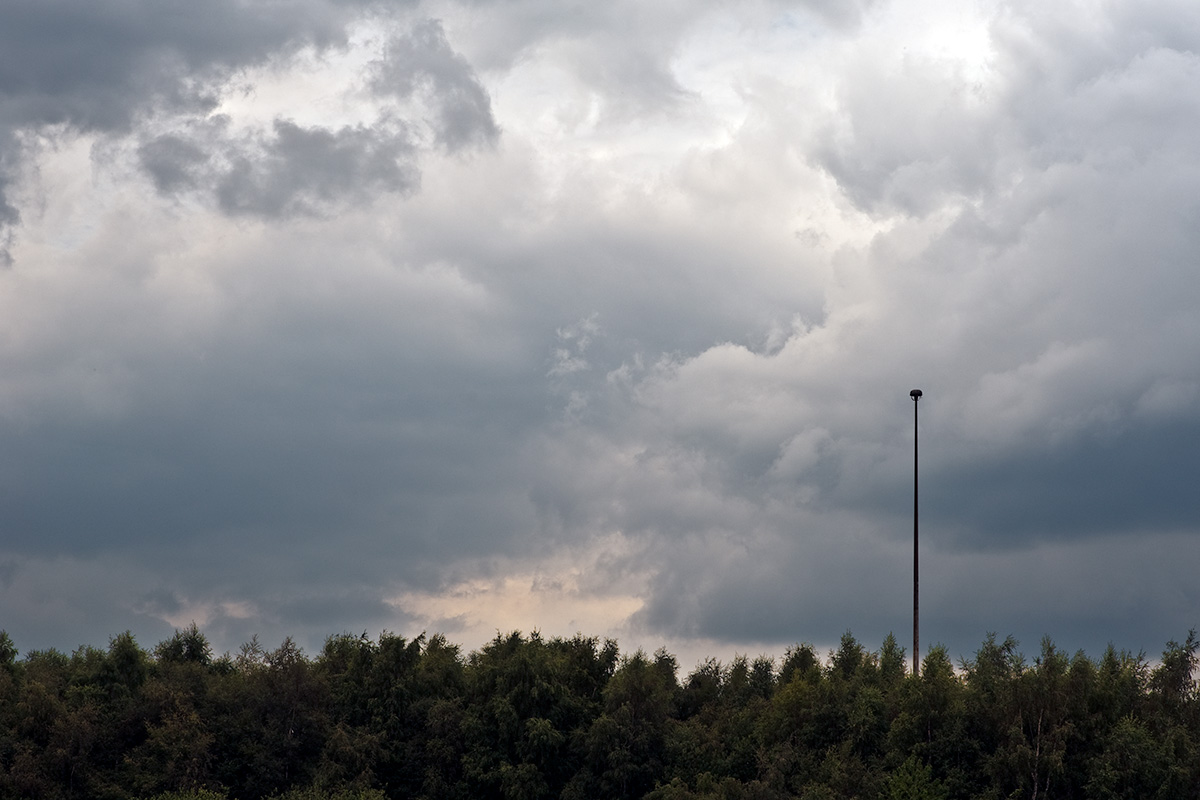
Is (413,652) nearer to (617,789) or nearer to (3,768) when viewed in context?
(617,789)

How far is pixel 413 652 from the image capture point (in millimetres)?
86375

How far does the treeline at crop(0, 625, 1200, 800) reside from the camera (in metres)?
70.3

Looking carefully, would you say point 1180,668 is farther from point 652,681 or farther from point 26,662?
point 26,662

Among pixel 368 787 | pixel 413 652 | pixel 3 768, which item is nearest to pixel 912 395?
pixel 413 652

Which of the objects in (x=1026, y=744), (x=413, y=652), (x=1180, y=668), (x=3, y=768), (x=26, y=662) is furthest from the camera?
(x=26, y=662)

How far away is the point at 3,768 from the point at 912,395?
213ft

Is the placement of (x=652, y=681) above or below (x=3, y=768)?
above

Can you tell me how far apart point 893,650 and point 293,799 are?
4354 cm

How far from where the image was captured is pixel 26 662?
96938 mm

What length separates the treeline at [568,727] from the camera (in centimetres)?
7031

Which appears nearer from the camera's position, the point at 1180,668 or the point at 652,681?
the point at 1180,668

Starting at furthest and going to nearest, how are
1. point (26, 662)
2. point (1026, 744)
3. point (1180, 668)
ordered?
point (26, 662) < point (1180, 668) < point (1026, 744)

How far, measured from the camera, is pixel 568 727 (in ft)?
270

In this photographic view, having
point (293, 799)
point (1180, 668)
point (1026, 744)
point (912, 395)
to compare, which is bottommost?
point (293, 799)
